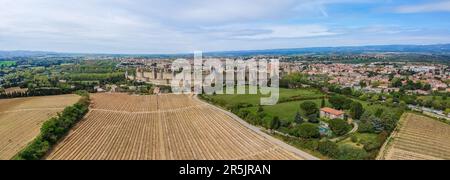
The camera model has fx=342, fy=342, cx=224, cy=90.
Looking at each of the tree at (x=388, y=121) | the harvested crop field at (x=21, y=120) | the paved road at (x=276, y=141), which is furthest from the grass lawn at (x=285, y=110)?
the harvested crop field at (x=21, y=120)

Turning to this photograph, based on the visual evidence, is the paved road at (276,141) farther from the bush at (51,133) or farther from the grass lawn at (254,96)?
the bush at (51,133)

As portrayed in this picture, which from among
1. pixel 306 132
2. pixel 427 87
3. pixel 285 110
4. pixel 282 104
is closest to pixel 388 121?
pixel 306 132

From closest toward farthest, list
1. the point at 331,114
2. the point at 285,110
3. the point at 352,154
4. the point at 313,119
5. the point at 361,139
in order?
1. the point at 352,154
2. the point at 361,139
3. the point at 313,119
4. the point at 331,114
5. the point at 285,110

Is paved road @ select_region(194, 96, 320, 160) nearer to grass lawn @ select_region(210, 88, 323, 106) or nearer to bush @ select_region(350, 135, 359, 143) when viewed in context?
bush @ select_region(350, 135, 359, 143)

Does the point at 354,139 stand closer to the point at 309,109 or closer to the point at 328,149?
the point at 328,149
